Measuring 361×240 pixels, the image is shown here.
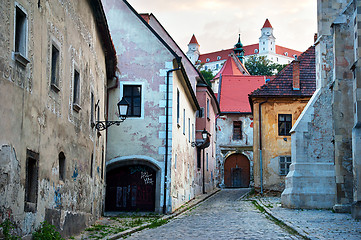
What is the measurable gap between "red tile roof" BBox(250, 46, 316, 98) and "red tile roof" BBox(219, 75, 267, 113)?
17.4m

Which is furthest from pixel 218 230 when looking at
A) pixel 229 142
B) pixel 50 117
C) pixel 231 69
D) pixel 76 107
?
pixel 231 69

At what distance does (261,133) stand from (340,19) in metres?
14.7

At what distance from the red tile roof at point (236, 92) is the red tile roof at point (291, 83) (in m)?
17.4

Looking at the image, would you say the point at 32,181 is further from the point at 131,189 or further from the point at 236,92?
the point at 236,92

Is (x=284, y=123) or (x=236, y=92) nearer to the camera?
(x=284, y=123)

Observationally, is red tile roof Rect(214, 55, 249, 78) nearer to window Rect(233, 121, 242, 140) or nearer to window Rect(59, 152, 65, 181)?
window Rect(233, 121, 242, 140)

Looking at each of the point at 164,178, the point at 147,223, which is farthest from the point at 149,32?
the point at 147,223

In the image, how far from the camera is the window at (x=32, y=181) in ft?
29.3

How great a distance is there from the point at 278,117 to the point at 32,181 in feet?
85.6

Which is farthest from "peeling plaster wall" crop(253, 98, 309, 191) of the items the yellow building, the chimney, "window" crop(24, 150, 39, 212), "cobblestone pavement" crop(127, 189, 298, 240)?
"window" crop(24, 150, 39, 212)

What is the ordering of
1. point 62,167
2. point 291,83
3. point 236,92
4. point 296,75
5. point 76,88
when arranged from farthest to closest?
1. point 236,92
2. point 291,83
3. point 296,75
4. point 76,88
5. point 62,167

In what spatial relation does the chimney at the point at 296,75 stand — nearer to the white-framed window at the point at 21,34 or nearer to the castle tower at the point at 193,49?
the white-framed window at the point at 21,34

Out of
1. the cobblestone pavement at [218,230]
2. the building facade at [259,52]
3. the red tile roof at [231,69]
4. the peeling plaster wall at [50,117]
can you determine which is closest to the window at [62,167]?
the peeling plaster wall at [50,117]

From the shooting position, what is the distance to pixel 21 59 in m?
8.29
